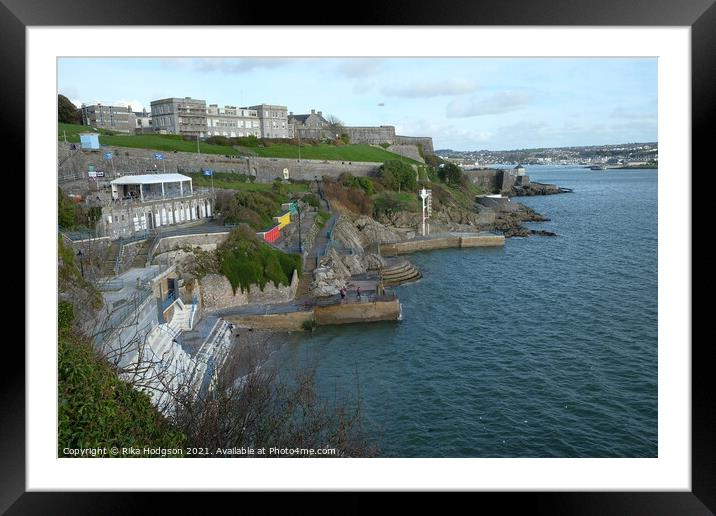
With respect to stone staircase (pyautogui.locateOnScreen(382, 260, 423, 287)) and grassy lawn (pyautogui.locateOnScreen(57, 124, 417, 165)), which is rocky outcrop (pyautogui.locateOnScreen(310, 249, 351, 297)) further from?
grassy lawn (pyautogui.locateOnScreen(57, 124, 417, 165))

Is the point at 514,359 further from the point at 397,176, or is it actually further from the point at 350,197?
the point at 397,176

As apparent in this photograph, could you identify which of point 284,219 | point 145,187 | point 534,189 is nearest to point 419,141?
point 534,189

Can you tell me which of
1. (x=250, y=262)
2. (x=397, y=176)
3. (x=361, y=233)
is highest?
(x=397, y=176)

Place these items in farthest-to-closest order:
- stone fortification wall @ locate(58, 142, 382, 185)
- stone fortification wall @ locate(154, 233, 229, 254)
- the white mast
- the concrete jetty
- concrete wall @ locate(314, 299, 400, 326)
Result: the white mast → the concrete jetty → stone fortification wall @ locate(58, 142, 382, 185) → concrete wall @ locate(314, 299, 400, 326) → stone fortification wall @ locate(154, 233, 229, 254)

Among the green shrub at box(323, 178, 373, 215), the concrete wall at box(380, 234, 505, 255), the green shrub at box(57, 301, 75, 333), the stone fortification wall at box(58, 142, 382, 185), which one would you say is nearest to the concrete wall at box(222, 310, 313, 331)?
the stone fortification wall at box(58, 142, 382, 185)

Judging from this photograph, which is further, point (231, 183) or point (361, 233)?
point (361, 233)

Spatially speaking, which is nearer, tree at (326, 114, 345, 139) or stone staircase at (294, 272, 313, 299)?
stone staircase at (294, 272, 313, 299)

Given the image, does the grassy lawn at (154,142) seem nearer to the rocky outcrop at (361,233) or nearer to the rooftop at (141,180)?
the rooftop at (141,180)

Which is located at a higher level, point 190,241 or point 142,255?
point 190,241

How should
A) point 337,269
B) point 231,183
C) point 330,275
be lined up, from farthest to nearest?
point 231,183 < point 337,269 < point 330,275

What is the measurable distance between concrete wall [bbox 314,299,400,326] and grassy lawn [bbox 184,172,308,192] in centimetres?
707

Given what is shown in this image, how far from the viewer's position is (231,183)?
63.5ft

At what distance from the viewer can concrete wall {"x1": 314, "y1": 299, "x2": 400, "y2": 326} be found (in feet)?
37.7
